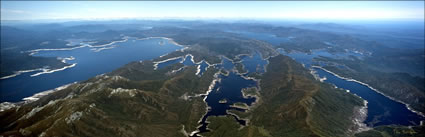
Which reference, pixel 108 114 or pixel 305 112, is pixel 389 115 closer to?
pixel 305 112

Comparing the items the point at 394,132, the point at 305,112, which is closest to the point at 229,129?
the point at 305,112

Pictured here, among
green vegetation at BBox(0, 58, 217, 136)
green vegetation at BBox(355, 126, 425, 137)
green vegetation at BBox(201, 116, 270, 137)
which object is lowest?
green vegetation at BBox(355, 126, 425, 137)

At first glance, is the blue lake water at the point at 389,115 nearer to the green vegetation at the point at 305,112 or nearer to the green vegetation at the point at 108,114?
the green vegetation at the point at 305,112

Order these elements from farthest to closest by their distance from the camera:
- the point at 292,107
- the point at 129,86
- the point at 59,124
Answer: the point at 129,86 → the point at 292,107 → the point at 59,124

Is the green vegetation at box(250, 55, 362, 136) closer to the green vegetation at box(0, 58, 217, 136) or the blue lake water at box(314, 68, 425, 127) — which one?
the blue lake water at box(314, 68, 425, 127)

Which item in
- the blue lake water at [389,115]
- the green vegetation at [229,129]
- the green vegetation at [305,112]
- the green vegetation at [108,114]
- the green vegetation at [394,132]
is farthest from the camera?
the blue lake water at [389,115]

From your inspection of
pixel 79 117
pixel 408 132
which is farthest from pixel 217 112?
pixel 408 132

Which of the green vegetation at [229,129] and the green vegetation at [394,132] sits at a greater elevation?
the green vegetation at [229,129]

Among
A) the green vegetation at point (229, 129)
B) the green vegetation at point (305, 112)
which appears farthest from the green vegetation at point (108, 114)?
the green vegetation at point (305, 112)

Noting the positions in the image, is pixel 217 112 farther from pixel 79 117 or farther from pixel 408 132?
pixel 408 132

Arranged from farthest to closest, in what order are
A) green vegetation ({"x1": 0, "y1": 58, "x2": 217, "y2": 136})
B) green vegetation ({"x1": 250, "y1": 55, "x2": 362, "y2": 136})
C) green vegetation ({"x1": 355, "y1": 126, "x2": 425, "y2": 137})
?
green vegetation ({"x1": 250, "y1": 55, "x2": 362, "y2": 136}), green vegetation ({"x1": 355, "y1": 126, "x2": 425, "y2": 137}), green vegetation ({"x1": 0, "y1": 58, "x2": 217, "y2": 136})

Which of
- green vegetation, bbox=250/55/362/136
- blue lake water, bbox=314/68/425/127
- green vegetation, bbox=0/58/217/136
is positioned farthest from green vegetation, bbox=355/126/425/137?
green vegetation, bbox=0/58/217/136
